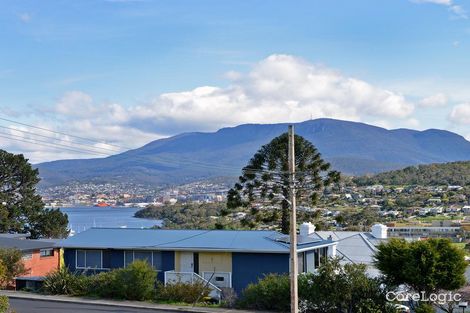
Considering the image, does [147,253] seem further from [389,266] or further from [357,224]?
[357,224]

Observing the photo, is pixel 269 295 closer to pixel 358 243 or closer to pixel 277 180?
pixel 358 243

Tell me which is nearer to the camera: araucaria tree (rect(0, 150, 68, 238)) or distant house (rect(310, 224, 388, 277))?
distant house (rect(310, 224, 388, 277))

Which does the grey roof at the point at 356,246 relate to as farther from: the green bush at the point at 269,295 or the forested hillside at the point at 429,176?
A: the forested hillside at the point at 429,176

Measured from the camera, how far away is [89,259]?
32.0 metres

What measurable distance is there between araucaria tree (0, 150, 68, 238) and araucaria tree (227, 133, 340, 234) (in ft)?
71.0

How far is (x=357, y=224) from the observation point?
229ft

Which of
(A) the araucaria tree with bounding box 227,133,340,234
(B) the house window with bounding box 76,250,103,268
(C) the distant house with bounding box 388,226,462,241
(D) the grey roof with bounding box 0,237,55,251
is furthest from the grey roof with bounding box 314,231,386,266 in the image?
(C) the distant house with bounding box 388,226,462,241

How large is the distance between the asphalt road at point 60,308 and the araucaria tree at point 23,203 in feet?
119

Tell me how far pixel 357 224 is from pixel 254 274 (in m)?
42.3

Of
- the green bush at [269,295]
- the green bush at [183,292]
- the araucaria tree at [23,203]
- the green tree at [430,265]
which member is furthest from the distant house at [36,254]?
the green tree at [430,265]

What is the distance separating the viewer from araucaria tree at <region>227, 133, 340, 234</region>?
4516 cm

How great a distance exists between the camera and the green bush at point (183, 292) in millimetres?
25609

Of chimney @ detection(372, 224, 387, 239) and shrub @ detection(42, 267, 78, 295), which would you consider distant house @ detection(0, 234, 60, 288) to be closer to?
shrub @ detection(42, 267, 78, 295)

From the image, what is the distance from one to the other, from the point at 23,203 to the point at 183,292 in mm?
39889
